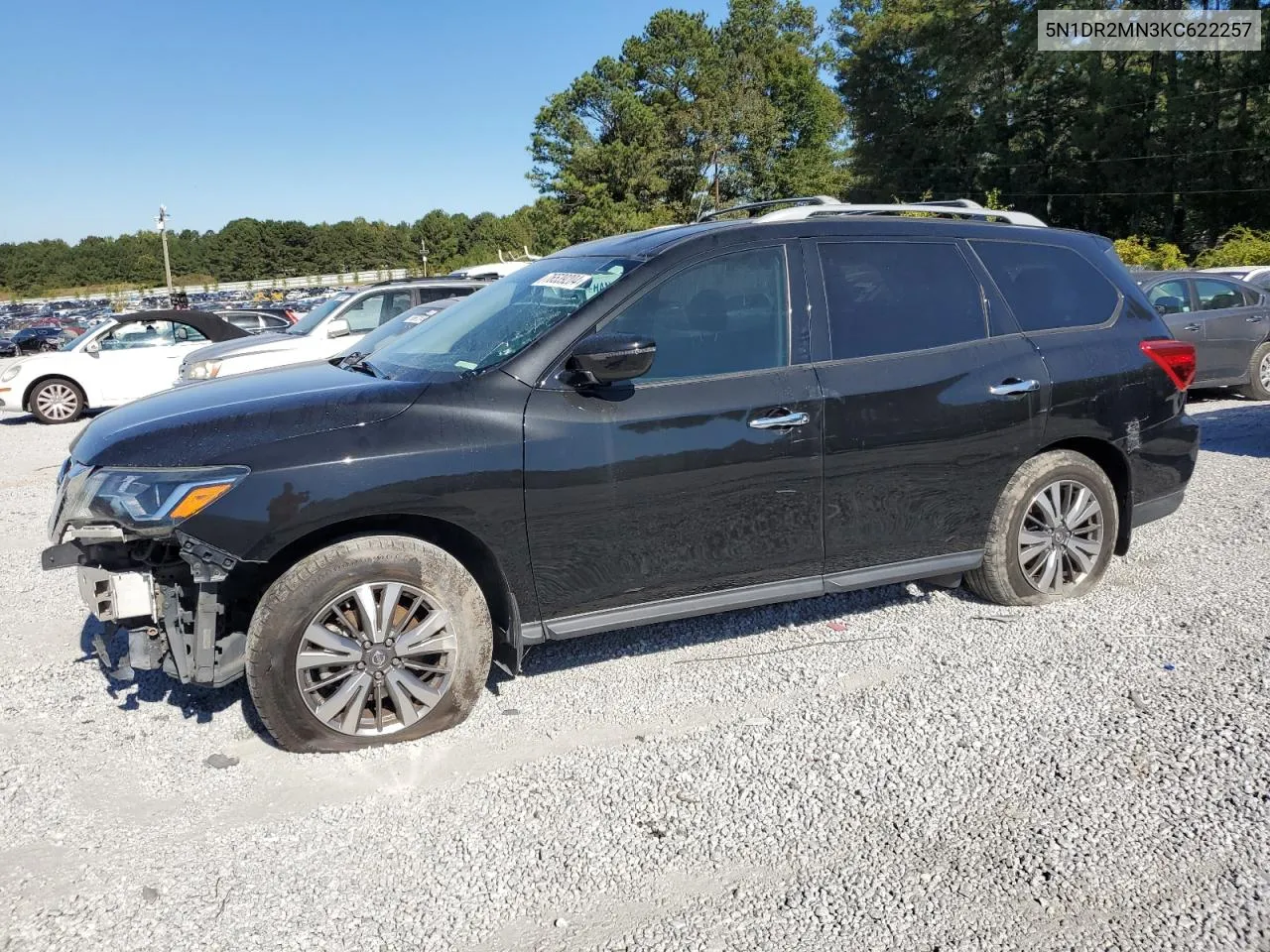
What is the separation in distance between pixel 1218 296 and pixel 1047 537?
8314mm

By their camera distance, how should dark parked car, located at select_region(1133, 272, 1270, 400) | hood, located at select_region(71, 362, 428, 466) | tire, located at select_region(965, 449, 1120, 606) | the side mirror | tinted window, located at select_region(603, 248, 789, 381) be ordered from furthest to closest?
dark parked car, located at select_region(1133, 272, 1270, 400) → tire, located at select_region(965, 449, 1120, 606) → tinted window, located at select_region(603, 248, 789, 381) → the side mirror → hood, located at select_region(71, 362, 428, 466)

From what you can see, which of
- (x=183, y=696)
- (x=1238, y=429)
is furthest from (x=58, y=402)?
(x=1238, y=429)

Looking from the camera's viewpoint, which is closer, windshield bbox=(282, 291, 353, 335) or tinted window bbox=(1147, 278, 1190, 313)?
tinted window bbox=(1147, 278, 1190, 313)

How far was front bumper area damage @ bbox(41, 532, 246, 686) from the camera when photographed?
3.27 m

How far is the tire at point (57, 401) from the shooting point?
14.2 metres

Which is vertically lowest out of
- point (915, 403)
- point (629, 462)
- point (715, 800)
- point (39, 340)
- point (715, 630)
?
point (715, 800)

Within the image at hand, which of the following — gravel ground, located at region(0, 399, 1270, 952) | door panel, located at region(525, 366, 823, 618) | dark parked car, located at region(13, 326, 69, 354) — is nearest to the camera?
gravel ground, located at region(0, 399, 1270, 952)

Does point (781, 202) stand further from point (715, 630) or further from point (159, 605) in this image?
point (159, 605)

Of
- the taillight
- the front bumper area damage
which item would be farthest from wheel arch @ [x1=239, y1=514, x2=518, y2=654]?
the taillight

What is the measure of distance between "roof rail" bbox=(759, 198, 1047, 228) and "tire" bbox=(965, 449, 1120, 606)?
4.05 ft

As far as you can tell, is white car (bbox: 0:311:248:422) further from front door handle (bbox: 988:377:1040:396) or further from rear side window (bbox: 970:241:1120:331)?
front door handle (bbox: 988:377:1040:396)

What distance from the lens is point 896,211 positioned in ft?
15.6

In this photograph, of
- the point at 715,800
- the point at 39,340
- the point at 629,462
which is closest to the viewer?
the point at 715,800

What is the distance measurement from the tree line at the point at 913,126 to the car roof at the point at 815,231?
3129cm
